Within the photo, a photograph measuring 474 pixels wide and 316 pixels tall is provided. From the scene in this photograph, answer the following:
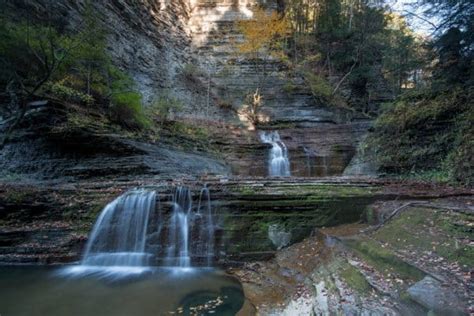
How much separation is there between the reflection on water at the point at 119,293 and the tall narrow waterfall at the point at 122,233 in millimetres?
650

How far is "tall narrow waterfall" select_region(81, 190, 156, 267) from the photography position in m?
7.84

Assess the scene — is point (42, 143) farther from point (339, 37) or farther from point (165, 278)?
point (339, 37)

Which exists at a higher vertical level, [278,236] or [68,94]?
[68,94]

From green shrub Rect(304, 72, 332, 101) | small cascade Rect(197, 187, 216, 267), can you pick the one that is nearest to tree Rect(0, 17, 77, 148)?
small cascade Rect(197, 187, 216, 267)

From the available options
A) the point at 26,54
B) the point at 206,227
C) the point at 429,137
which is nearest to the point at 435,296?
the point at 206,227

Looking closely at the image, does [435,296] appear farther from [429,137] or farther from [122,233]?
[429,137]

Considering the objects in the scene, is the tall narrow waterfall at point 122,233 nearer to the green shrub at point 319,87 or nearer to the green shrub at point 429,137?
the green shrub at point 429,137

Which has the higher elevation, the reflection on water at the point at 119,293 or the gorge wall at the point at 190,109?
the gorge wall at the point at 190,109

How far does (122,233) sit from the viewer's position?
8.24 m

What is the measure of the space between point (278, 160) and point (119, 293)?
11537 mm

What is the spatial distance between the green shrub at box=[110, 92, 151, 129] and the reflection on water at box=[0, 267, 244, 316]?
7.18m

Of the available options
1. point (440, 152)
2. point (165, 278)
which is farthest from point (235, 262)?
point (440, 152)

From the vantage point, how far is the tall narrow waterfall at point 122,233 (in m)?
7.84

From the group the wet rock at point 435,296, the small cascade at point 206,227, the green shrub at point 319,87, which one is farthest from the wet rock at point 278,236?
the green shrub at point 319,87
